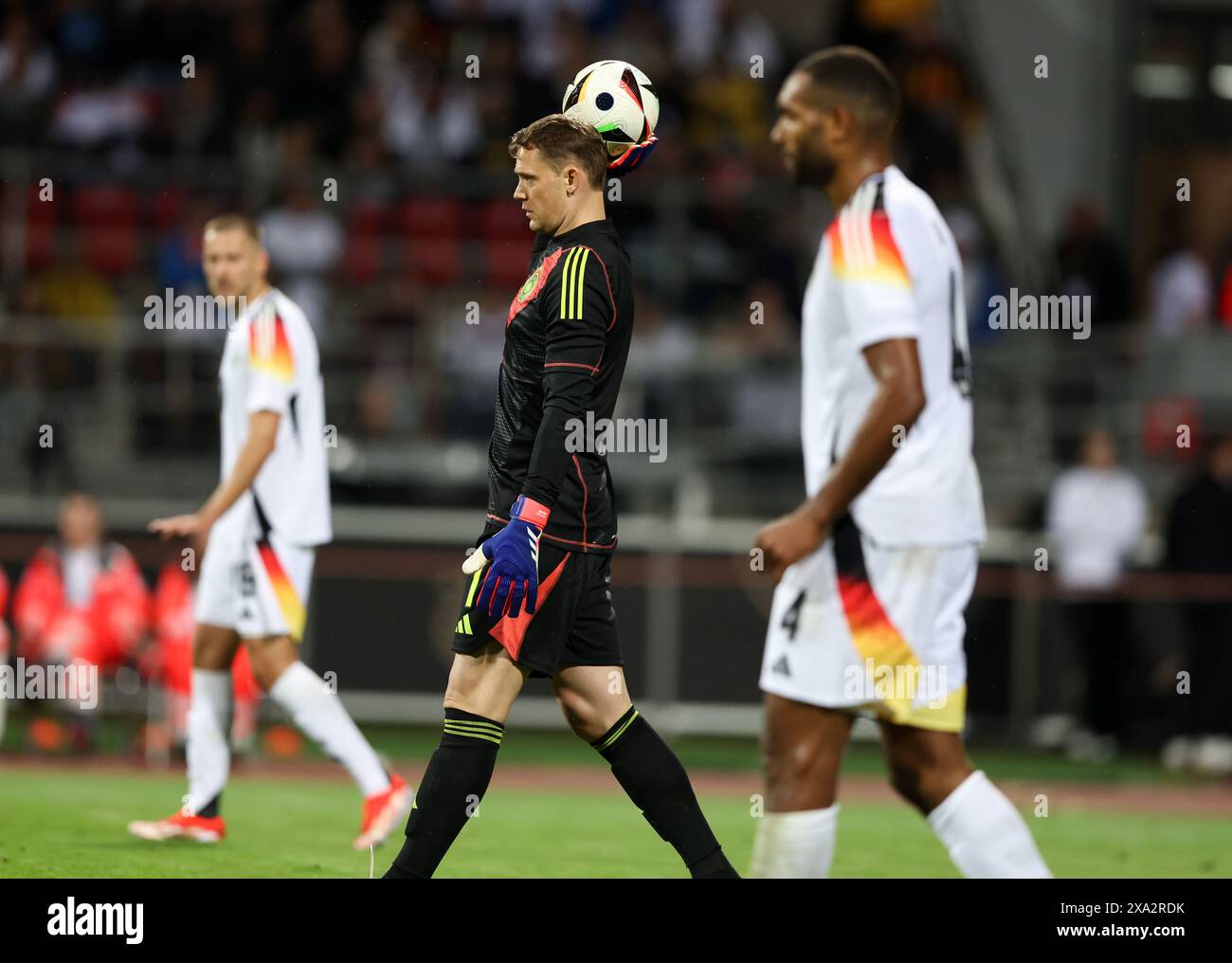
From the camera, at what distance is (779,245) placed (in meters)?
17.9

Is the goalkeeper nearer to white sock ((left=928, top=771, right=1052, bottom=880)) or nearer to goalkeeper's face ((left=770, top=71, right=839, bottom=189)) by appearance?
goalkeeper's face ((left=770, top=71, right=839, bottom=189))

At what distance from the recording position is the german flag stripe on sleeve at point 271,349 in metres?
8.71

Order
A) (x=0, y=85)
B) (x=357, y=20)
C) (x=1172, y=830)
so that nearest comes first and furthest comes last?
(x=1172, y=830), (x=0, y=85), (x=357, y=20)

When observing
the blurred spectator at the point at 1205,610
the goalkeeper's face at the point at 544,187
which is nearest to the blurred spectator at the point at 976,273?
the blurred spectator at the point at 1205,610

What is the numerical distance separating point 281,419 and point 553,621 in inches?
112

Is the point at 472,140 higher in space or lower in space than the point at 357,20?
lower

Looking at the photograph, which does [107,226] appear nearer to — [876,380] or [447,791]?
[447,791]

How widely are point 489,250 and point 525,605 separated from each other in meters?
12.2

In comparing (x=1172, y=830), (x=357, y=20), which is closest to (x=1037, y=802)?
(x=1172, y=830)

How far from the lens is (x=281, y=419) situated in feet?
28.5

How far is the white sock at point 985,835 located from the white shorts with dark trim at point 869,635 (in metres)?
0.21
